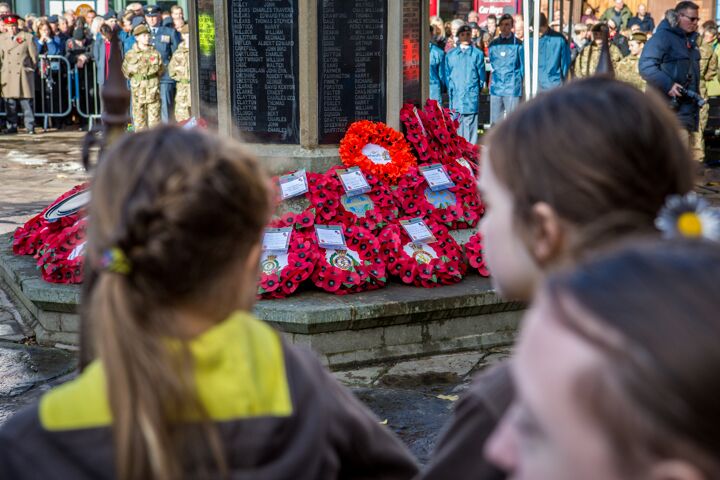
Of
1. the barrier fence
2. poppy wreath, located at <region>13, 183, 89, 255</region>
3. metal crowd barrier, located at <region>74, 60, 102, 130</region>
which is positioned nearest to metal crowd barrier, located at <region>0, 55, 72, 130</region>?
the barrier fence

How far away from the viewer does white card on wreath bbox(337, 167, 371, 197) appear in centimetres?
581

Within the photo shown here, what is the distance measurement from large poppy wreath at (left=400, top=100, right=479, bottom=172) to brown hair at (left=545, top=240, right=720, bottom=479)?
17.8 feet

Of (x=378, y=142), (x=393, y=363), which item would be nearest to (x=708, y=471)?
(x=393, y=363)

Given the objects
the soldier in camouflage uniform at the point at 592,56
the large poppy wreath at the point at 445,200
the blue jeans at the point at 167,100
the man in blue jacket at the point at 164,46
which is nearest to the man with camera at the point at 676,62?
the soldier in camouflage uniform at the point at 592,56

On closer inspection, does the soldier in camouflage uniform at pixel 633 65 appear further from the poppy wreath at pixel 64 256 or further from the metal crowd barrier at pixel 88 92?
the poppy wreath at pixel 64 256

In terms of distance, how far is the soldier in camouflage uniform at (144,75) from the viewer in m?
14.7

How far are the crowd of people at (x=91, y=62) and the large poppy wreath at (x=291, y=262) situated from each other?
352 inches

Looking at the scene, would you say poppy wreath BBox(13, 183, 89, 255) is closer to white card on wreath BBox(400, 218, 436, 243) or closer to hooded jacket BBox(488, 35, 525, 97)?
white card on wreath BBox(400, 218, 436, 243)

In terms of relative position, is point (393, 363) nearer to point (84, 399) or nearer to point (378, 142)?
point (378, 142)

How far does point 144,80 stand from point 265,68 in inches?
355

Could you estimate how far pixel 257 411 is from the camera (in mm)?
1584

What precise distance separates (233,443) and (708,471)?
85 cm

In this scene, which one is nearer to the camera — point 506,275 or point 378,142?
point 506,275

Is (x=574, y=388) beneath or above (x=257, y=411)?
above
